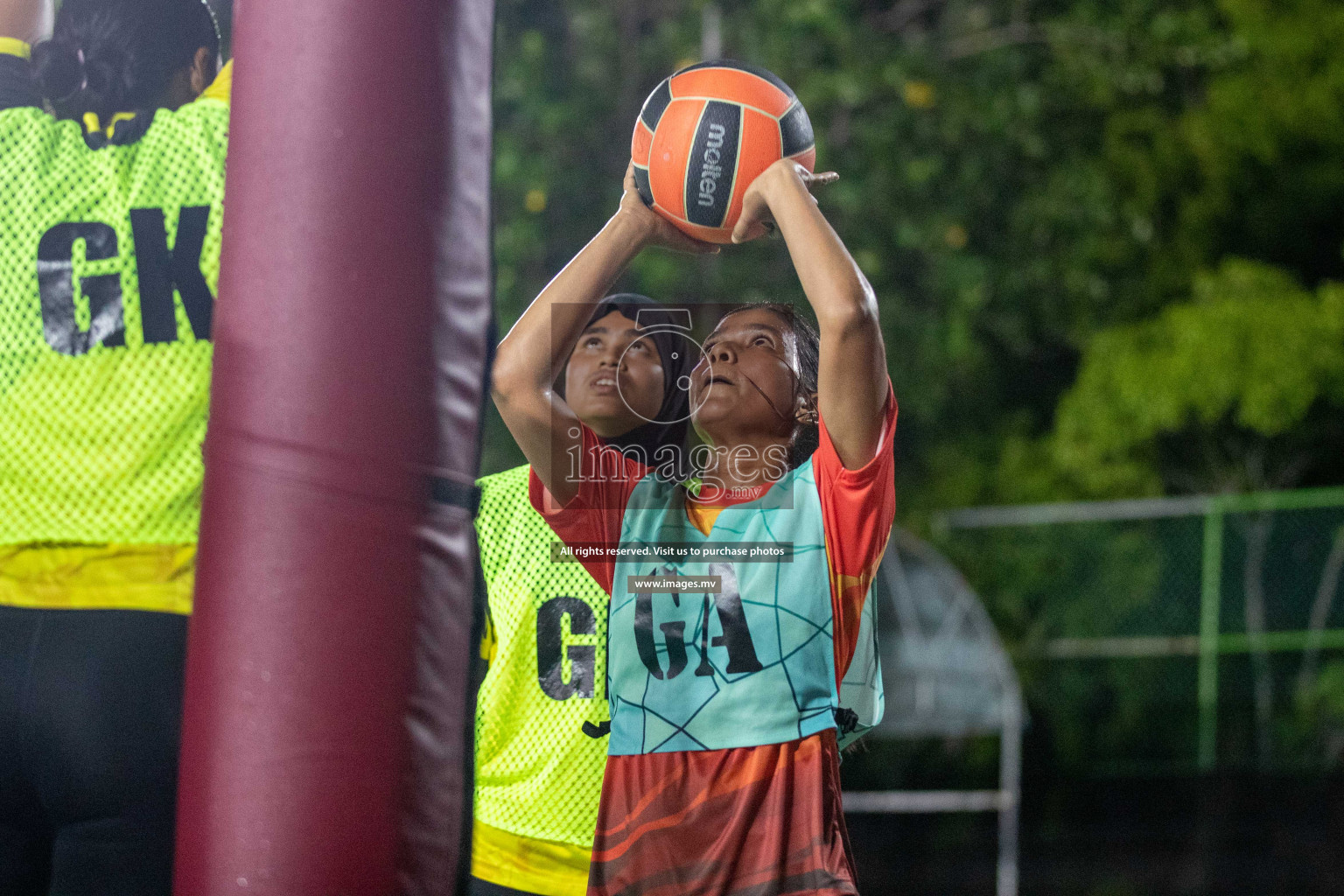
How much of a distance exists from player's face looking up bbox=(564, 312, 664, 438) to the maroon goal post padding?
592mm

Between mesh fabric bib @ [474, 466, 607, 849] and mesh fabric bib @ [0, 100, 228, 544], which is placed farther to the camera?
mesh fabric bib @ [474, 466, 607, 849]

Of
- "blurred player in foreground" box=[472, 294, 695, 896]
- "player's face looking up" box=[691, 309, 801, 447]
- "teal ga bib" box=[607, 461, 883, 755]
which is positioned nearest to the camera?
"teal ga bib" box=[607, 461, 883, 755]

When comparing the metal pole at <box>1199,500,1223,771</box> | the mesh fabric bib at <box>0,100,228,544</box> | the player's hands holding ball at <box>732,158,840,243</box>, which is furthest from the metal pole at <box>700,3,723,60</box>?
the metal pole at <box>1199,500,1223,771</box>

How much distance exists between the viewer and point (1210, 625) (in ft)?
37.2

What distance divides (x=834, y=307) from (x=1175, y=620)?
10.2m

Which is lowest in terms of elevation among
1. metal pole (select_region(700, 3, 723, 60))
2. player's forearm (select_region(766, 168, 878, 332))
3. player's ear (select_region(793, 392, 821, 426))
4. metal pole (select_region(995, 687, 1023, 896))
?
metal pole (select_region(995, 687, 1023, 896))

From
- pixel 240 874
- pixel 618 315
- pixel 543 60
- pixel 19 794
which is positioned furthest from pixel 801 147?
pixel 543 60

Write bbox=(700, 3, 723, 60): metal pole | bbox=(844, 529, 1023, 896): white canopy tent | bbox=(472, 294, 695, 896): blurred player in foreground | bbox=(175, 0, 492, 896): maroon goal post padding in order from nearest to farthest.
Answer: bbox=(175, 0, 492, 896): maroon goal post padding, bbox=(472, 294, 695, 896): blurred player in foreground, bbox=(700, 3, 723, 60): metal pole, bbox=(844, 529, 1023, 896): white canopy tent

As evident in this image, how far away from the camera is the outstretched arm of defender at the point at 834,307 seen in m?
2.13

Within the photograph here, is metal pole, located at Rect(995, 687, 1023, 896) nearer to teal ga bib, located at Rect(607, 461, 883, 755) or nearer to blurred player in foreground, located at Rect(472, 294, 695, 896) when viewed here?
blurred player in foreground, located at Rect(472, 294, 695, 896)

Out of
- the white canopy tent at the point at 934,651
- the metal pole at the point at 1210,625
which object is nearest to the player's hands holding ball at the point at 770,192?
the white canopy tent at the point at 934,651

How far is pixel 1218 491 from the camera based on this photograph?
44.8 feet

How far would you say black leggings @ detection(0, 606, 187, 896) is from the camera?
2.00 metres

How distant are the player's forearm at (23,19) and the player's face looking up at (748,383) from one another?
1219 millimetres
